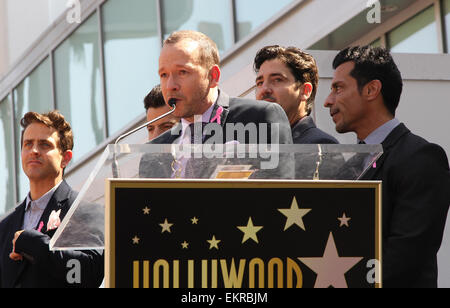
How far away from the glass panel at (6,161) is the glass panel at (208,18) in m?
7.16

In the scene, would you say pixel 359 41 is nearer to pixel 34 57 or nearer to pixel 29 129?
pixel 29 129

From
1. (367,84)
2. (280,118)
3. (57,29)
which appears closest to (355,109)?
(367,84)

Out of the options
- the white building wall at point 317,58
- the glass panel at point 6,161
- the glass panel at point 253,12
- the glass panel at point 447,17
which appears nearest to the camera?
the white building wall at point 317,58

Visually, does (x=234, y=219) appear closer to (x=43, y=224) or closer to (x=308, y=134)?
(x=308, y=134)

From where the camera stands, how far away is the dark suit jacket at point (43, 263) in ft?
13.1

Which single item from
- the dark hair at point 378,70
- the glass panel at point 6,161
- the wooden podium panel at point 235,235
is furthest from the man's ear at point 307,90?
the glass panel at point 6,161

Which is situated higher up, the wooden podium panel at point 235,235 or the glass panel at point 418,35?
the glass panel at point 418,35

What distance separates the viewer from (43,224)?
172 inches

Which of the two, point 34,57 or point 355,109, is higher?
point 34,57

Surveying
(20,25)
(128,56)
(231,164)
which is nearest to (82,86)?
(128,56)

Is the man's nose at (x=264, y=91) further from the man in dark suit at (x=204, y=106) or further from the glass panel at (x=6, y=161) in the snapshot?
the glass panel at (x=6, y=161)

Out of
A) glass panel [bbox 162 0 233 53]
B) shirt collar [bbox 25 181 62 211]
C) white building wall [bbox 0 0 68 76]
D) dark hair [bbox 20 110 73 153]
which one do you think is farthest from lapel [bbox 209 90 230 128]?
white building wall [bbox 0 0 68 76]
